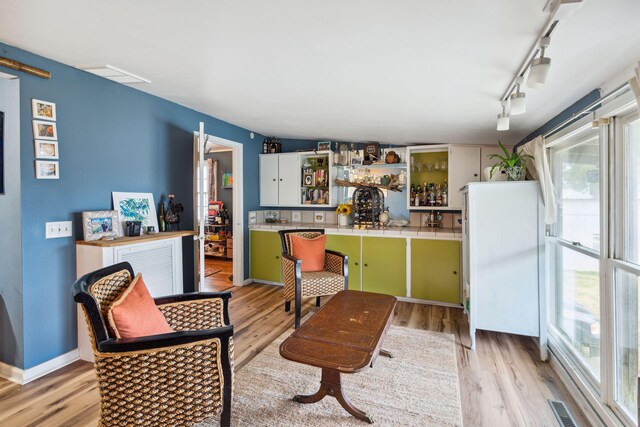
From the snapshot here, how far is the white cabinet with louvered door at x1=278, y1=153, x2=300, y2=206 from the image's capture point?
4781mm

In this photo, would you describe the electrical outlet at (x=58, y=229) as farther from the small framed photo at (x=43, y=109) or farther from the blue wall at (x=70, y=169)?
the small framed photo at (x=43, y=109)

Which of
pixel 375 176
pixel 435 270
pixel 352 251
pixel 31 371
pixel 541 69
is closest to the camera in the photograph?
pixel 541 69

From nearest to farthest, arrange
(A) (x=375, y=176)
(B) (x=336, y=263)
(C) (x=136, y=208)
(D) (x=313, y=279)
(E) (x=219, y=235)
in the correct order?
(C) (x=136, y=208) < (D) (x=313, y=279) < (B) (x=336, y=263) < (A) (x=375, y=176) < (E) (x=219, y=235)

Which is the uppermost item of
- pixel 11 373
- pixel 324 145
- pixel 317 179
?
pixel 324 145

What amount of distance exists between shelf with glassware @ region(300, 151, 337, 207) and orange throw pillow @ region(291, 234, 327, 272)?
1.15 meters

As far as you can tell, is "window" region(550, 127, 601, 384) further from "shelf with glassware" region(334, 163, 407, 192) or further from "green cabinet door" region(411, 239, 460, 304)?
"shelf with glassware" region(334, 163, 407, 192)

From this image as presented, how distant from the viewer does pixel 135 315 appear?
154 cm

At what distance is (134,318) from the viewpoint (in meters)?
1.53

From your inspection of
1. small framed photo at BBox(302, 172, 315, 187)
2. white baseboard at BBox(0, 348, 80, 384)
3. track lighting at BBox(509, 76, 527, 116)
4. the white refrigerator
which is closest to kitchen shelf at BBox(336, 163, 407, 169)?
small framed photo at BBox(302, 172, 315, 187)

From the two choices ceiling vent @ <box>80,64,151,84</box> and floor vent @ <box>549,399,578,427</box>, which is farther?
ceiling vent @ <box>80,64,151,84</box>

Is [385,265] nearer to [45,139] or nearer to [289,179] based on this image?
[289,179]

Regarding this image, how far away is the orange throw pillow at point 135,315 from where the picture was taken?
4.82 ft

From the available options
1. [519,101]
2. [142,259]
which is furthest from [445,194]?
[142,259]

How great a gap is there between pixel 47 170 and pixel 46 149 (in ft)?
0.49
